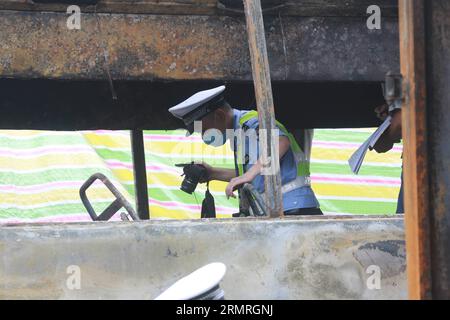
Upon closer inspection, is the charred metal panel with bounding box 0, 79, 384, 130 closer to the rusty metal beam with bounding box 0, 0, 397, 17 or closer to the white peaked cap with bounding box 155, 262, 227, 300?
the rusty metal beam with bounding box 0, 0, 397, 17

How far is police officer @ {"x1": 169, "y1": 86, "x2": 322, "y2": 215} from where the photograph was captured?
4.68 metres

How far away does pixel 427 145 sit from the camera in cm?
193

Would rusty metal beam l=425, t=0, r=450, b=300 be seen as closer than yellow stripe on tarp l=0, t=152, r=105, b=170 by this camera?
Yes

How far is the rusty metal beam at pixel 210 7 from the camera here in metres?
4.43

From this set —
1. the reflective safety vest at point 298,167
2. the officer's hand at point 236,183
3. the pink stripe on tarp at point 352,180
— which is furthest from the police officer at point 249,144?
the pink stripe on tarp at point 352,180

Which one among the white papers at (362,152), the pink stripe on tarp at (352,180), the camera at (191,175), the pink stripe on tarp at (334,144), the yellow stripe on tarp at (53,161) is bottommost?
the pink stripe on tarp at (352,180)

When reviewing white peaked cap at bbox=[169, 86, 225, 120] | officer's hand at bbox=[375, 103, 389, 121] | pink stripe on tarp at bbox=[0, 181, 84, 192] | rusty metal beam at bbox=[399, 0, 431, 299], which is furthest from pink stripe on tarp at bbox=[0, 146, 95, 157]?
rusty metal beam at bbox=[399, 0, 431, 299]

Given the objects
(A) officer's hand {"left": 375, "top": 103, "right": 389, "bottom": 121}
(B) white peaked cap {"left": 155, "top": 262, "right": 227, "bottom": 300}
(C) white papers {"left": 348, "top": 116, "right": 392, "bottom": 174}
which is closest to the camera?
(B) white peaked cap {"left": 155, "top": 262, "right": 227, "bottom": 300}

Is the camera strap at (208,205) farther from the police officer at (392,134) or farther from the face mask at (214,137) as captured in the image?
the police officer at (392,134)

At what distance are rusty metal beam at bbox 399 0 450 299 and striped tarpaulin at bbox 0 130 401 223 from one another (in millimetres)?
5776

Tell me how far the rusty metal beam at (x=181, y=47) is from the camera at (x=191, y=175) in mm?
713
